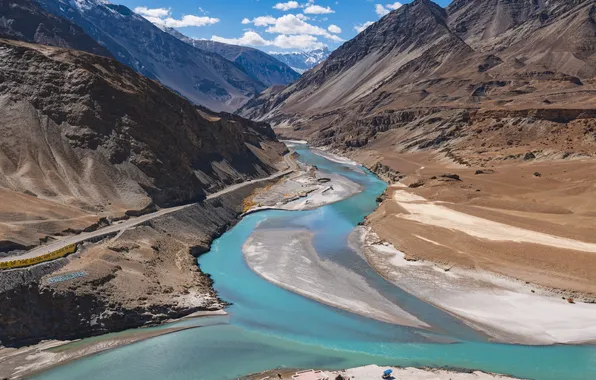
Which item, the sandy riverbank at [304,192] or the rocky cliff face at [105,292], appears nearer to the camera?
the rocky cliff face at [105,292]

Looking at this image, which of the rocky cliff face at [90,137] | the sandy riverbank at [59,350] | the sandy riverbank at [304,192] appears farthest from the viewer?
the sandy riverbank at [304,192]

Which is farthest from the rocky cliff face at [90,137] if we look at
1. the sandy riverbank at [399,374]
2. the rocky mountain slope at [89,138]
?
the sandy riverbank at [399,374]

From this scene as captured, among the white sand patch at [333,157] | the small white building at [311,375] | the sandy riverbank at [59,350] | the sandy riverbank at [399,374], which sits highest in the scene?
the white sand patch at [333,157]

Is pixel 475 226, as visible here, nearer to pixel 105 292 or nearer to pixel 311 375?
pixel 311 375

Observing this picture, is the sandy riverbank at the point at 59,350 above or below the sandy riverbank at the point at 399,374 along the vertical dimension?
below

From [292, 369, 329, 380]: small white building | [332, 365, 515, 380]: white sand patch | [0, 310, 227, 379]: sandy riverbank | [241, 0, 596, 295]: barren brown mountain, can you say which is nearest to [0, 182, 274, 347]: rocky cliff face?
[0, 310, 227, 379]: sandy riverbank

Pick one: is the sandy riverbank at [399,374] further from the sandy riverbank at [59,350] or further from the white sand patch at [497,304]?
the sandy riverbank at [59,350]

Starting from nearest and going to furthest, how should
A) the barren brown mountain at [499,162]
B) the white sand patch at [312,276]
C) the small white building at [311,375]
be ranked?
the small white building at [311,375], the white sand patch at [312,276], the barren brown mountain at [499,162]
